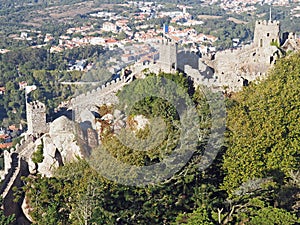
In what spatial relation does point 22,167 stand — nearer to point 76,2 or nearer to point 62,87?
point 62,87

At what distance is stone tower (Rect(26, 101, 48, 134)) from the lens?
51.2 ft

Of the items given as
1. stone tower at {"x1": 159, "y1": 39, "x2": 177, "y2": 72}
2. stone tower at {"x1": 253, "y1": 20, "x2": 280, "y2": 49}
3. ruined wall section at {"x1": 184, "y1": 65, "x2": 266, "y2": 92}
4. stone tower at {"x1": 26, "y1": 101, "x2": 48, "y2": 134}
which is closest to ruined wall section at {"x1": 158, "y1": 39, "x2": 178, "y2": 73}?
stone tower at {"x1": 159, "y1": 39, "x2": 177, "y2": 72}

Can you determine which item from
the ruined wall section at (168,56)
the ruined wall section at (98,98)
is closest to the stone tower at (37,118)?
the ruined wall section at (98,98)

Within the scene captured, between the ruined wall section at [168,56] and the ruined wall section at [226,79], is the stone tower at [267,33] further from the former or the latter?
the ruined wall section at [168,56]

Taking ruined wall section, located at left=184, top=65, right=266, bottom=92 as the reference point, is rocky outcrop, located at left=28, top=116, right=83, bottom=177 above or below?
below

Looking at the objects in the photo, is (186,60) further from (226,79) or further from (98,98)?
(98,98)

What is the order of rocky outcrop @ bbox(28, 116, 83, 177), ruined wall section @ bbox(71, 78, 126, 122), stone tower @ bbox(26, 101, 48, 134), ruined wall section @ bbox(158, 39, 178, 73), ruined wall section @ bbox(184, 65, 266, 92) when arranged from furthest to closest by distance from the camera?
ruined wall section @ bbox(158, 39, 178, 73) < ruined wall section @ bbox(71, 78, 126, 122) < ruined wall section @ bbox(184, 65, 266, 92) < stone tower @ bbox(26, 101, 48, 134) < rocky outcrop @ bbox(28, 116, 83, 177)

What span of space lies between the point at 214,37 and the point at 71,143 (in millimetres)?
64589

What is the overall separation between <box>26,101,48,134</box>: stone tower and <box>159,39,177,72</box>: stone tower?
4.13 metres

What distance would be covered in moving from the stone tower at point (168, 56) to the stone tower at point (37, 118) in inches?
163

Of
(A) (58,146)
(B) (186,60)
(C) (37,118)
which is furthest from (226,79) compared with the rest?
(C) (37,118)

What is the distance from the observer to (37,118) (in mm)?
15633

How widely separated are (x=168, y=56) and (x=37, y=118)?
4731mm

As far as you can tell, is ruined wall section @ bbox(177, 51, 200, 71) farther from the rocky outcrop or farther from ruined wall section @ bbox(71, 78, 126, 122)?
the rocky outcrop
